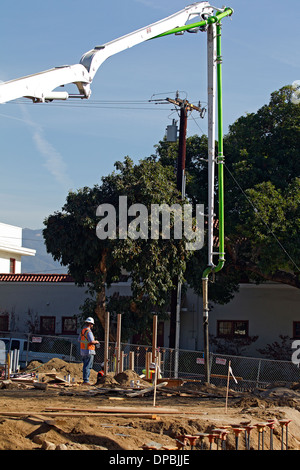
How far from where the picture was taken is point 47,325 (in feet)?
133

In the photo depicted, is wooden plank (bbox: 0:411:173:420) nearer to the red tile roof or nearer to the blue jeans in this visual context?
the blue jeans

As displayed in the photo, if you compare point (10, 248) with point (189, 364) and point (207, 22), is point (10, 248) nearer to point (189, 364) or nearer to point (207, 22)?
point (189, 364)

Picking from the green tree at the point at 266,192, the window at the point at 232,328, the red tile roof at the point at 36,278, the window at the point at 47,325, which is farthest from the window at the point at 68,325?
the green tree at the point at 266,192

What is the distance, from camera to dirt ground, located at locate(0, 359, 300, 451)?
11.2 metres

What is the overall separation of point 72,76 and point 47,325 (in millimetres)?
29694

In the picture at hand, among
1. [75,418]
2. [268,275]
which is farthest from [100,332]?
[75,418]

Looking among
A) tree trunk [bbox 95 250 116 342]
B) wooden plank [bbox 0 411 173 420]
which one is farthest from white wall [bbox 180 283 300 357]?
wooden plank [bbox 0 411 173 420]

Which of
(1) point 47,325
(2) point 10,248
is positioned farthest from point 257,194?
(2) point 10,248

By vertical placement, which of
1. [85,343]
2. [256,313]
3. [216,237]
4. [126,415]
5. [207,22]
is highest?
[207,22]

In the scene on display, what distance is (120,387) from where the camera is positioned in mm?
19578

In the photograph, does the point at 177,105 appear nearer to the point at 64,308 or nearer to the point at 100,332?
the point at 100,332

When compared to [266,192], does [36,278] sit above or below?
below
